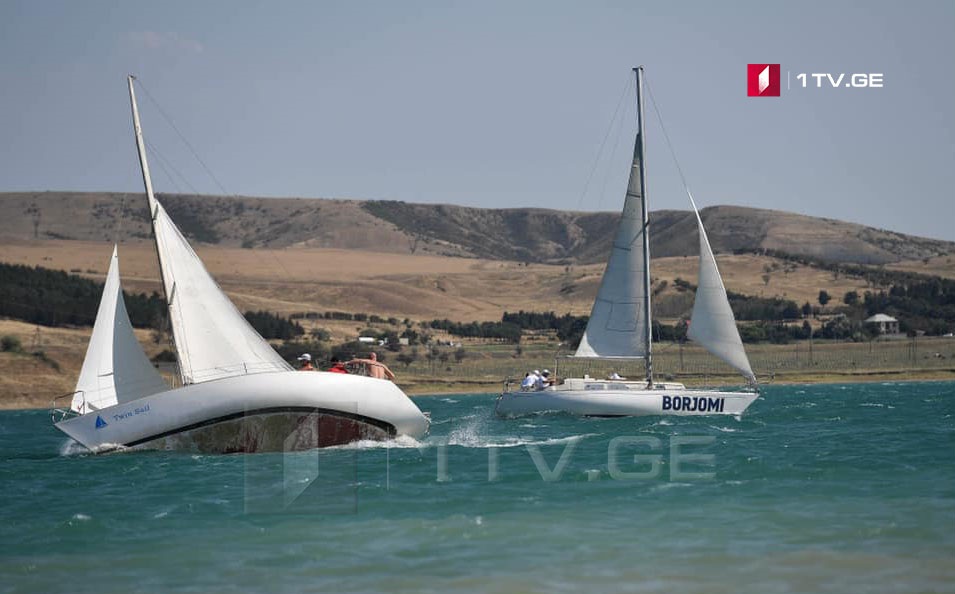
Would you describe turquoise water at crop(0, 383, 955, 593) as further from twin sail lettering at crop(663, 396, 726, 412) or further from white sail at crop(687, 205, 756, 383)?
white sail at crop(687, 205, 756, 383)

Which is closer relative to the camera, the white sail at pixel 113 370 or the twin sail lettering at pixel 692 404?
the white sail at pixel 113 370

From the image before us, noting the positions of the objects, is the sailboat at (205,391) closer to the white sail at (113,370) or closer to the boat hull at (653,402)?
the white sail at (113,370)

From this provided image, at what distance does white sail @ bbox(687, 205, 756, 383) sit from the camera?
45562 millimetres

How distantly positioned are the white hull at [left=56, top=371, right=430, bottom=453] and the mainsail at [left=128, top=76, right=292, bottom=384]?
1308mm

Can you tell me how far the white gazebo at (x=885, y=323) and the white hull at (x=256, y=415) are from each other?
89316 mm

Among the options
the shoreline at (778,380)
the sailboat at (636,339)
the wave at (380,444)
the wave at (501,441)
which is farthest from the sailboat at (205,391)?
the shoreline at (778,380)

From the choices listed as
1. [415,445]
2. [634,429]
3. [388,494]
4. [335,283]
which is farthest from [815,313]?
[388,494]

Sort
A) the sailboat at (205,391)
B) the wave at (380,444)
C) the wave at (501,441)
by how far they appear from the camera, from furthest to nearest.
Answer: the wave at (501,441)
the wave at (380,444)
the sailboat at (205,391)

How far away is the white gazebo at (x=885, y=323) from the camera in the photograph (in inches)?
4387

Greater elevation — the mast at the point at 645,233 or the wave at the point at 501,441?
the mast at the point at 645,233

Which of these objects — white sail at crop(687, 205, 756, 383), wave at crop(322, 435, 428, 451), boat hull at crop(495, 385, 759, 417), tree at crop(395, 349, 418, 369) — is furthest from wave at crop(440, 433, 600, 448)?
tree at crop(395, 349, 418, 369)

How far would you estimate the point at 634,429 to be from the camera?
38.5 meters

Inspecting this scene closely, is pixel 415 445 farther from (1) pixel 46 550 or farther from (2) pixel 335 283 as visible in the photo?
(2) pixel 335 283

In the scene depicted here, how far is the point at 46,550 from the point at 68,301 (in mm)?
82494
